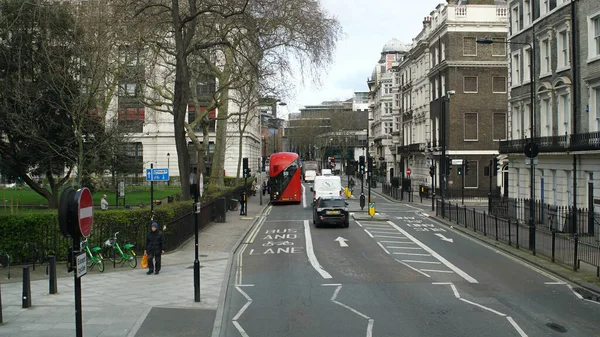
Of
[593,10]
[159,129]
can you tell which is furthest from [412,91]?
[593,10]

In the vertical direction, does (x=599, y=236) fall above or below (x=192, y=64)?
below

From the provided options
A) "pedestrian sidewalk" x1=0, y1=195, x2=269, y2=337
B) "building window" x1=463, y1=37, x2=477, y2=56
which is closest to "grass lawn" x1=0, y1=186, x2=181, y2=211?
"pedestrian sidewalk" x1=0, y1=195, x2=269, y2=337

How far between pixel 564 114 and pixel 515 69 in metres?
6.39

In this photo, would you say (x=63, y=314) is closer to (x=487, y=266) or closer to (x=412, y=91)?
(x=487, y=266)

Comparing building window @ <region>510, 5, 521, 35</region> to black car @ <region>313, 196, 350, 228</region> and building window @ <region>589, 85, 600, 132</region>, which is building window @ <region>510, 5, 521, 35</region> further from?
black car @ <region>313, 196, 350, 228</region>

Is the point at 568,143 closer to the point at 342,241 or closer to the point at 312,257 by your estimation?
the point at 342,241

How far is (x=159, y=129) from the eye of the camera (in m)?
70.8

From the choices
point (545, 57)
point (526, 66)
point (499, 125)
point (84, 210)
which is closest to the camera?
point (84, 210)

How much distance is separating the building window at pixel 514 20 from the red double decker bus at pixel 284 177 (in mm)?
19712

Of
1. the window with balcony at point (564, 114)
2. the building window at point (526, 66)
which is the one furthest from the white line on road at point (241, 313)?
the building window at point (526, 66)

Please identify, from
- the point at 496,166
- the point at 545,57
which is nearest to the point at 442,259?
the point at 545,57

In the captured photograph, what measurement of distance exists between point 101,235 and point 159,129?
5436 cm

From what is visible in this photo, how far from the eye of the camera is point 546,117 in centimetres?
2884

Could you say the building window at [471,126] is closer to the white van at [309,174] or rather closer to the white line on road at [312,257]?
the white line on road at [312,257]
